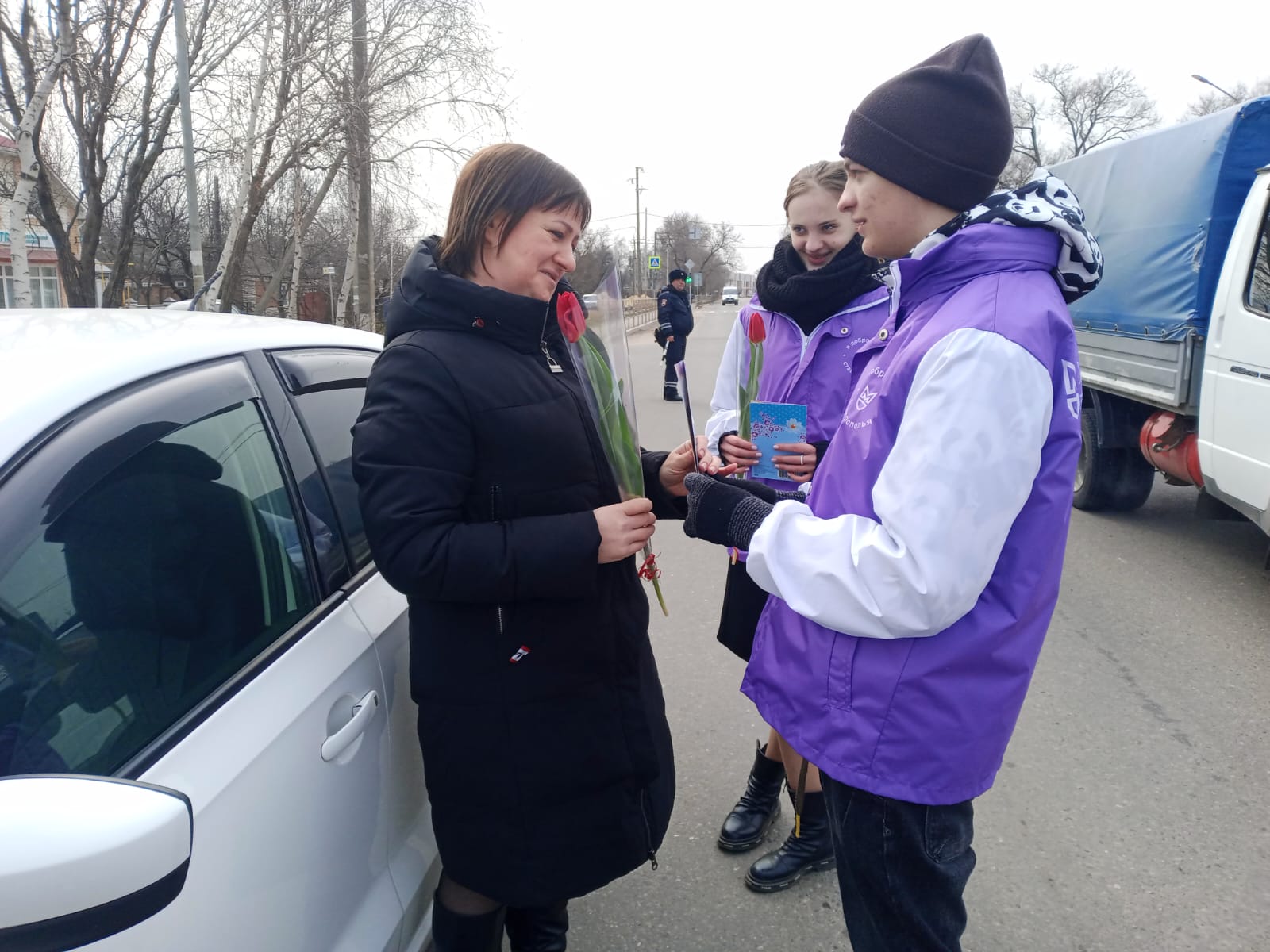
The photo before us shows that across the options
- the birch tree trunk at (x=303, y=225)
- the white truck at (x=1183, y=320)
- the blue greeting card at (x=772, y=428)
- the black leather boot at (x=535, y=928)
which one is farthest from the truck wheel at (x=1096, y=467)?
the birch tree trunk at (x=303, y=225)

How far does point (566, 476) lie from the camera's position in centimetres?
163

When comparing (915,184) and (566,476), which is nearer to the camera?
(915,184)

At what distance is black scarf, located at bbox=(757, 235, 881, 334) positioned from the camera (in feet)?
7.73

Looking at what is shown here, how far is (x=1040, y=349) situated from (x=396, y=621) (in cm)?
132

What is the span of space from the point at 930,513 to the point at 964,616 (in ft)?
0.79

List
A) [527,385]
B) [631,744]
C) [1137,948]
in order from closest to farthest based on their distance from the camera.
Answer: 1. [527,385]
2. [631,744]
3. [1137,948]

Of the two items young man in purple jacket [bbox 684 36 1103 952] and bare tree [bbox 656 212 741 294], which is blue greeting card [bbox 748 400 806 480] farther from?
bare tree [bbox 656 212 741 294]

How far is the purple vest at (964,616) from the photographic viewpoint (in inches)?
52.0

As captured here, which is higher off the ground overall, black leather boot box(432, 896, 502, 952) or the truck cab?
the truck cab

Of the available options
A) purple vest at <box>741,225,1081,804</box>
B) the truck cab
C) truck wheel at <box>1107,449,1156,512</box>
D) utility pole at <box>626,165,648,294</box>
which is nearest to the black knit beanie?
purple vest at <box>741,225,1081,804</box>

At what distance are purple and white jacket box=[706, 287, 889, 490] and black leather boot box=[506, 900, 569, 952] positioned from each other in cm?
121

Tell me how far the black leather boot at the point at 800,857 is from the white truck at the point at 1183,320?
3118 mm

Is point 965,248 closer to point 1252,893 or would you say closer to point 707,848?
point 707,848

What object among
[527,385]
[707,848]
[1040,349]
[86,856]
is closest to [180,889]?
[86,856]
